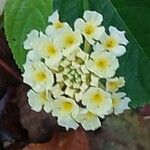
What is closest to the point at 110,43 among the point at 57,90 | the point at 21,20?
the point at 57,90

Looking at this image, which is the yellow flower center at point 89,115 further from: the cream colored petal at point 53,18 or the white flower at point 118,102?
the cream colored petal at point 53,18

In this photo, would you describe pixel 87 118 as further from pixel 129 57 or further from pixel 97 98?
pixel 129 57

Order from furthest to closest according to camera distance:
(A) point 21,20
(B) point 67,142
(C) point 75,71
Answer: (B) point 67,142
(A) point 21,20
(C) point 75,71

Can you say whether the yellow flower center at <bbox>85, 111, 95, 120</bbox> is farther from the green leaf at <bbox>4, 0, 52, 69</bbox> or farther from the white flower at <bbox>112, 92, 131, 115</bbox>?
the green leaf at <bbox>4, 0, 52, 69</bbox>

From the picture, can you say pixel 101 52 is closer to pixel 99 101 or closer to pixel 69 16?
pixel 99 101

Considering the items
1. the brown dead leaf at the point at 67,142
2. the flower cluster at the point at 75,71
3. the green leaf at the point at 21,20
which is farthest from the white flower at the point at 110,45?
the brown dead leaf at the point at 67,142

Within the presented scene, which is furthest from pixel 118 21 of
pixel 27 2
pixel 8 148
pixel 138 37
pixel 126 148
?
pixel 8 148
